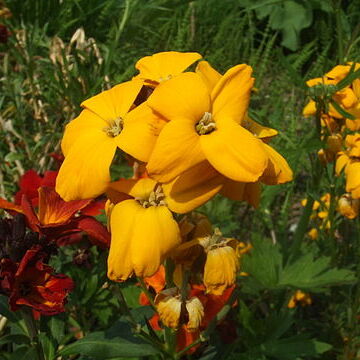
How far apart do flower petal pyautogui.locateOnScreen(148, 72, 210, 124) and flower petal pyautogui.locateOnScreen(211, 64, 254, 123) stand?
1.3 inches

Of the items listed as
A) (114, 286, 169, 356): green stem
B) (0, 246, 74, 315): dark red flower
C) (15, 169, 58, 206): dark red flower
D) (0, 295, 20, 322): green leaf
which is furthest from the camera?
(15, 169, 58, 206): dark red flower

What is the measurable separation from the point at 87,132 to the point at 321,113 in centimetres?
78

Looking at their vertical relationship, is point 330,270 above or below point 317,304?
above

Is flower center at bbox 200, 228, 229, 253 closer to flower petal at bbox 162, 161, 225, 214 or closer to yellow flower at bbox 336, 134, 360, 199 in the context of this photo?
flower petal at bbox 162, 161, 225, 214

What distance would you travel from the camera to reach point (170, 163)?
0.85 m

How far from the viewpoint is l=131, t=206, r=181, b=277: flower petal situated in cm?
88

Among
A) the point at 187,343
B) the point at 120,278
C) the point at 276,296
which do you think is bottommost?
the point at 276,296

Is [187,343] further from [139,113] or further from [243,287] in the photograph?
[139,113]

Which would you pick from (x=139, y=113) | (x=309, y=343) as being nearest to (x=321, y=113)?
(x=309, y=343)

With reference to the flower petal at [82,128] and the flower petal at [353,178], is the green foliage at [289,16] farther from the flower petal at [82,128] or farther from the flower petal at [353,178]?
the flower petal at [82,128]

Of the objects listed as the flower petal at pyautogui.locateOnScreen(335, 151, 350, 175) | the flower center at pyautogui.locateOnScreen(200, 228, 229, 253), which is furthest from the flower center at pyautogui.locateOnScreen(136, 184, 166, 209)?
the flower petal at pyautogui.locateOnScreen(335, 151, 350, 175)

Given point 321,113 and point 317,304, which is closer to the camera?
point 321,113

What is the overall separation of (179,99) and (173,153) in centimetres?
10

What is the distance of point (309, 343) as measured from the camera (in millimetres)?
1546
